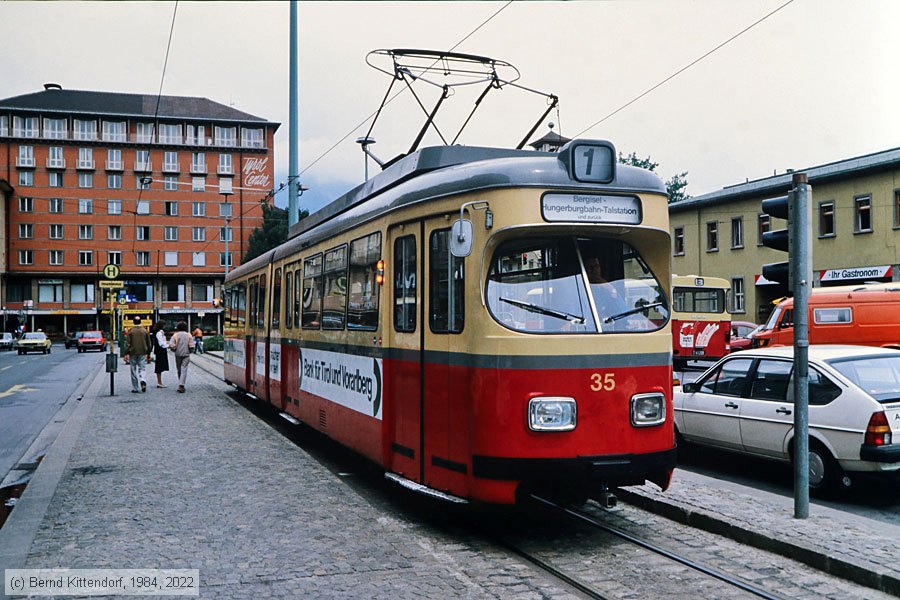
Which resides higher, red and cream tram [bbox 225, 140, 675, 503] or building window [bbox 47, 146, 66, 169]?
building window [bbox 47, 146, 66, 169]

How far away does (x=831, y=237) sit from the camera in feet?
128

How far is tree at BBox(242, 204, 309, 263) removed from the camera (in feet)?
274

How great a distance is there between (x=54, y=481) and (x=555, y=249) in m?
5.89

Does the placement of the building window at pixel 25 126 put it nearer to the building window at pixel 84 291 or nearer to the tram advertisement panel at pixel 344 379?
the building window at pixel 84 291

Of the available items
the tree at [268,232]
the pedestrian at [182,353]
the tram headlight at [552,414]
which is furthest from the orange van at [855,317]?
the tree at [268,232]

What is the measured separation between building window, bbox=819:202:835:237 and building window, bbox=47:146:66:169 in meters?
73.7

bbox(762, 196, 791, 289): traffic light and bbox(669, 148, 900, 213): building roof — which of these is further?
bbox(669, 148, 900, 213): building roof

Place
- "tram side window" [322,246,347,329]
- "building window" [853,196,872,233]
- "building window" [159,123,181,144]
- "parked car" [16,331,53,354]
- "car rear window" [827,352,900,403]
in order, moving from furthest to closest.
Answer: "building window" [159,123,181,144]
"parked car" [16,331,53,354]
"building window" [853,196,872,233]
"tram side window" [322,246,347,329]
"car rear window" [827,352,900,403]

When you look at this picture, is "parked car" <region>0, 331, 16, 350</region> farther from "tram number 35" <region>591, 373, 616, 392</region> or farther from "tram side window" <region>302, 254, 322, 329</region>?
"tram number 35" <region>591, 373, 616, 392</region>

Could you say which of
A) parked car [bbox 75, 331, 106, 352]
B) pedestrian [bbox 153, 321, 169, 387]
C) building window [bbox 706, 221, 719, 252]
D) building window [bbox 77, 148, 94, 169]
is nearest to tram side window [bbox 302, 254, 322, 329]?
pedestrian [bbox 153, 321, 169, 387]

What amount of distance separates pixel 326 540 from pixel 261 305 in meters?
9.11

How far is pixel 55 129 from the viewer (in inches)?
3482

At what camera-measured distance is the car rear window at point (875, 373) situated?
8711 mm

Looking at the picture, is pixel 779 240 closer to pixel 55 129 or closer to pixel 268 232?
pixel 268 232
